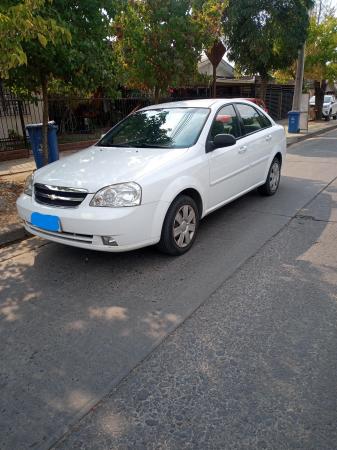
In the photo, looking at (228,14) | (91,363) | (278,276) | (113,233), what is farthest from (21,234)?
(228,14)

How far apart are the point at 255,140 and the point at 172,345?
3.68 metres

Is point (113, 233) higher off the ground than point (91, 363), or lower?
higher

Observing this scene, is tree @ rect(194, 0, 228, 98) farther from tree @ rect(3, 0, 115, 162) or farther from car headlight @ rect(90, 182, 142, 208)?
car headlight @ rect(90, 182, 142, 208)

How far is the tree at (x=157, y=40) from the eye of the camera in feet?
26.5

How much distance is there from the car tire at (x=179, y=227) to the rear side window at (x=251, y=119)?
1.92 m

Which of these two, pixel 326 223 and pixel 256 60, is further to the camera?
pixel 256 60

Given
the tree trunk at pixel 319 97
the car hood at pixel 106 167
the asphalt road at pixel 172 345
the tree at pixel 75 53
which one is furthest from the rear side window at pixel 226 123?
the tree trunk at pixel 319 97

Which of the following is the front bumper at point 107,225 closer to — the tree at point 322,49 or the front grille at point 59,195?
the front grille at point 59,195

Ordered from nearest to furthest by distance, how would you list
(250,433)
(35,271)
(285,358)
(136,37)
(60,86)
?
(250,433), (285,358), (35,271), (60,86), (136,37)

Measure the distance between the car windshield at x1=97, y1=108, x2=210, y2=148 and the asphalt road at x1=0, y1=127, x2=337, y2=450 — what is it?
4.10 ft

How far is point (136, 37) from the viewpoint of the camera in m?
8.20

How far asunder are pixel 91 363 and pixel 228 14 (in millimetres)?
16615

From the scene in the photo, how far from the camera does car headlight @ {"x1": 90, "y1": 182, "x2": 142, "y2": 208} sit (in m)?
3.55

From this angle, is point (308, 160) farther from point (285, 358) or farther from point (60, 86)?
point (285, 358)
